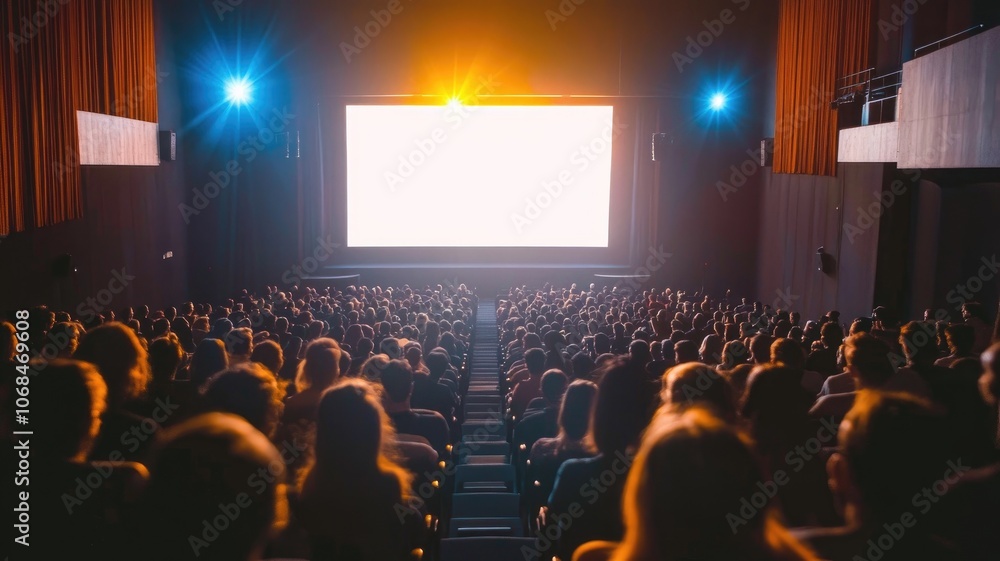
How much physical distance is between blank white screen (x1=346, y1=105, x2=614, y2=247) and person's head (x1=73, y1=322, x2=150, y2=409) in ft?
48.7

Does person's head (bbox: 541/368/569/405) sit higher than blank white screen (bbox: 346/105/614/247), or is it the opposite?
blank white screen (bbox: 346/105/614/247)

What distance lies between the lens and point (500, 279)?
739 inches

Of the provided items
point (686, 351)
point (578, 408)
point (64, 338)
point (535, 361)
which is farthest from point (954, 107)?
point (64, 338)

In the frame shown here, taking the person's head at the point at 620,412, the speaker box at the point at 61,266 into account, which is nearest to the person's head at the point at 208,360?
the person's head at the point at 620,412

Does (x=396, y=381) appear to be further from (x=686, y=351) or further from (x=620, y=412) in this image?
(x=686, y=351)

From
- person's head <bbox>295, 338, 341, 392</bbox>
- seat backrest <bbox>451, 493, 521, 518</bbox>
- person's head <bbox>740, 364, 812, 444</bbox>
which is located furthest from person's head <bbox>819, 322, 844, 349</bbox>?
person's head <bbox>295, 338, 341, 392</bbox>

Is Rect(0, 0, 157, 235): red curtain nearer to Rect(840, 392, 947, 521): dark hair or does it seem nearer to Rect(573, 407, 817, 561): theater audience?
Rect(573, 407, 817, 561): theater audience

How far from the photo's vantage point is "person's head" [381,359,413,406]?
4.66m

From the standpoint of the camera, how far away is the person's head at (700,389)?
3.04 metres

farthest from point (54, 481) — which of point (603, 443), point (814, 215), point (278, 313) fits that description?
point (814, 215)

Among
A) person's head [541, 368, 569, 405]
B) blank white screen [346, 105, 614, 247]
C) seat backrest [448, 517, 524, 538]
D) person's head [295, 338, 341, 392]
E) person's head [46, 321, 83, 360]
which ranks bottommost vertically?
seat backrest [448, 517, 524, 538]

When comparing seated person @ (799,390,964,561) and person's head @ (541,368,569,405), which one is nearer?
seated person @ (799,390,964,561)

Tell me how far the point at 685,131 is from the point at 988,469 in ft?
56.7

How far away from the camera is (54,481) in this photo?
7.86 feet
